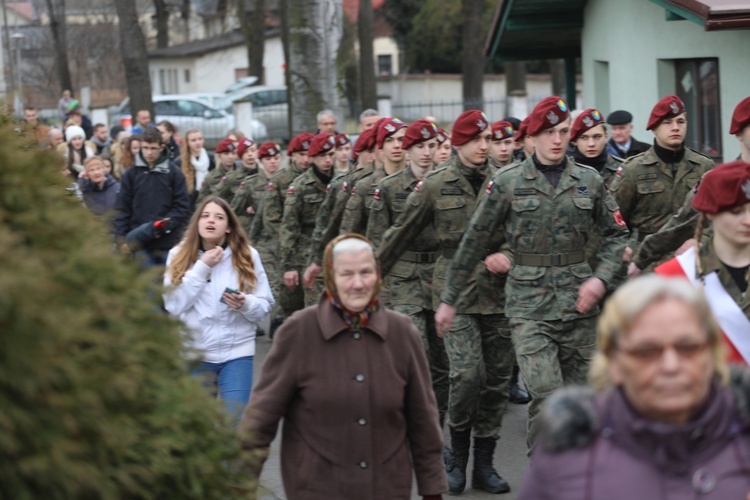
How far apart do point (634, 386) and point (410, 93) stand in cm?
5827

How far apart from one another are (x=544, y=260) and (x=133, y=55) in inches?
1054

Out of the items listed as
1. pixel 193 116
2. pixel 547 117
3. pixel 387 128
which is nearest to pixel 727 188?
pixel 547 117

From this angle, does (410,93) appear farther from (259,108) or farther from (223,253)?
(223,253)

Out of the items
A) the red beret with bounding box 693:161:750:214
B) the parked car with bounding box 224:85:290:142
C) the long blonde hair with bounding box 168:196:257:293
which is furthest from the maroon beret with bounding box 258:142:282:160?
the parked car with bounding box 224:85:290:142

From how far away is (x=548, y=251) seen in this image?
7.03 meters

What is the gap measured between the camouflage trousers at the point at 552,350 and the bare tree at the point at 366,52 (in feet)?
103

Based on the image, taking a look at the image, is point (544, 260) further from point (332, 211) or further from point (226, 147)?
point (226, 147)

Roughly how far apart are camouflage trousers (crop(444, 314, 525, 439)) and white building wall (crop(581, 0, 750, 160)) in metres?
5.97

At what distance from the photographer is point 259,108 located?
39281 millimetres

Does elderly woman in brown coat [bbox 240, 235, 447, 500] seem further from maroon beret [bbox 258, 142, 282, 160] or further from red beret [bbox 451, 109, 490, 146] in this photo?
maroon beret [bbox 258, 142, 282, 160]

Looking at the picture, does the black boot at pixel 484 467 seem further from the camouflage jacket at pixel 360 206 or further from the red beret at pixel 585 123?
the red beret at pixel 585 123

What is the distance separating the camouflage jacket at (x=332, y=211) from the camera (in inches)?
403

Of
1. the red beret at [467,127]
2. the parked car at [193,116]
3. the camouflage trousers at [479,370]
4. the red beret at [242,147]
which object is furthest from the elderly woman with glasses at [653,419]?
the parked car at [193,116]

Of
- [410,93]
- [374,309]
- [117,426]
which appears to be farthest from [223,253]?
[410,93]
